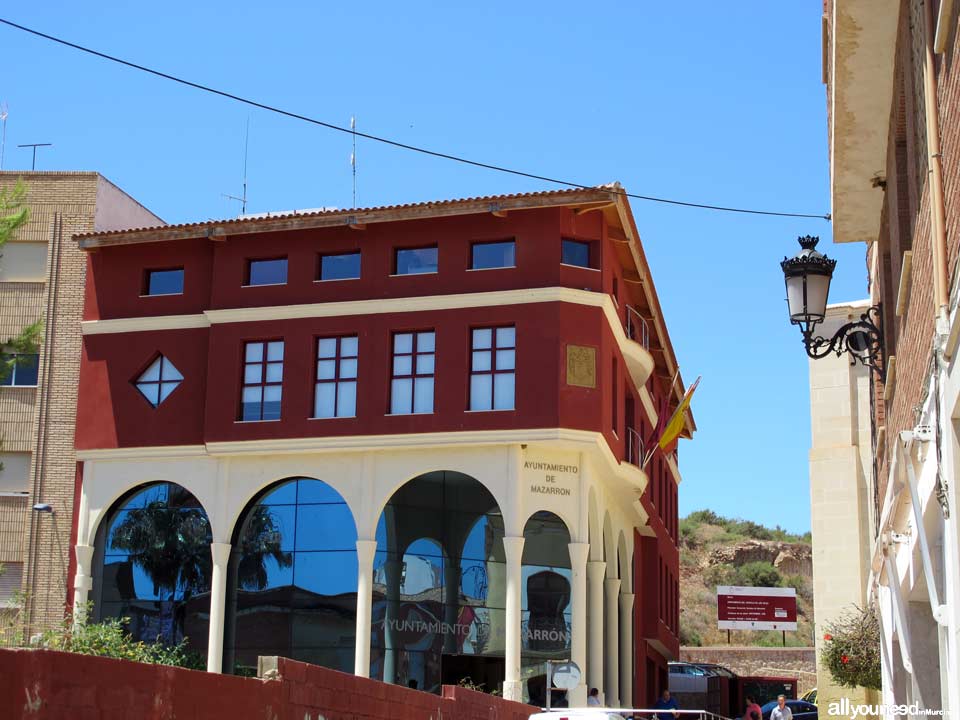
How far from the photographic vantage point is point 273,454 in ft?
105

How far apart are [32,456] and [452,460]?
1285 centimetres

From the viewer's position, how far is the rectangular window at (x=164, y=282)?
3466cm

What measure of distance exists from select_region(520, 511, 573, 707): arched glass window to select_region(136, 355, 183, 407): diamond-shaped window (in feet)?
31.6

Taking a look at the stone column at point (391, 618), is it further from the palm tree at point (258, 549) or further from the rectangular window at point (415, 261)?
the rectangular window at point (415, 261)

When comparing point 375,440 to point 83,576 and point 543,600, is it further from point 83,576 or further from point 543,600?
point 83,576

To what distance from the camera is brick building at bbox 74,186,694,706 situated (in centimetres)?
3055

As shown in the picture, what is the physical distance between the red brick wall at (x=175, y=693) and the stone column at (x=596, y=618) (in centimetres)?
1420

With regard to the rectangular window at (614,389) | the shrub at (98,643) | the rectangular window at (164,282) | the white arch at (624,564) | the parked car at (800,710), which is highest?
the rectangular window at (164,282)

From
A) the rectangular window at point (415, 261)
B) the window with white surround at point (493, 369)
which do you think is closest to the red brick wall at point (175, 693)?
the window with white surround at point (493, 369)

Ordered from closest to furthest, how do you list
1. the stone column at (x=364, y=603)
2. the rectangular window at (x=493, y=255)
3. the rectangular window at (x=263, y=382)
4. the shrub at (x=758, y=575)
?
1. the stone column at (x=364, y=603)
2. the rectangular window at (x=493, y=255)
3. the rectangular window at (x=263, y=382)
4. the shrub at (x=758, y=575)

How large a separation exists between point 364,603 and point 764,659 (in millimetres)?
41630

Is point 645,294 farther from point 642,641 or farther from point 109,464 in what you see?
point 109,464

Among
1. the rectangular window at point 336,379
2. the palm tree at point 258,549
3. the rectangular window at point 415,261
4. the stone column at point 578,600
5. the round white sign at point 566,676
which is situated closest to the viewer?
the round white sign at point 566,676

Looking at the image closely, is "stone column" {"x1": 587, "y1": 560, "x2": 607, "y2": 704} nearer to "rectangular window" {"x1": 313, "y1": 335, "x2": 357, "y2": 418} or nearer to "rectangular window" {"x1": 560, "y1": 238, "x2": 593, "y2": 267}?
"rectangular window" {"x1": 313, "y1": 335, "x2": 357, "y2": 418}
